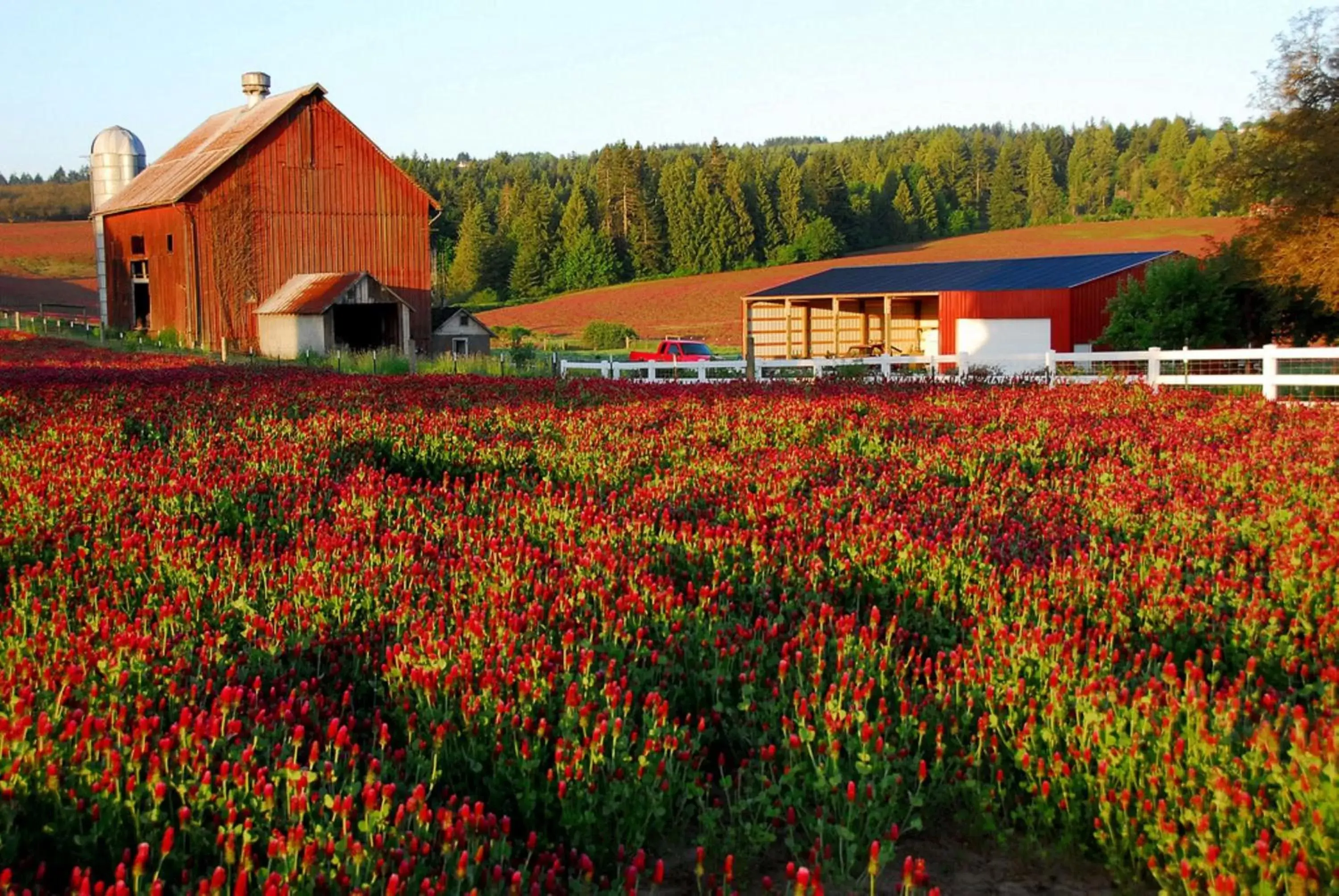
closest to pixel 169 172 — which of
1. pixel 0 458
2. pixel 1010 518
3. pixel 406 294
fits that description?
pixel 406 294

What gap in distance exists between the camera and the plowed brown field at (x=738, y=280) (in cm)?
8700

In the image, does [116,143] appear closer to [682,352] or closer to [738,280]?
[682,352]

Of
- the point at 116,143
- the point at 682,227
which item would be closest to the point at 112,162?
the point at 116,143

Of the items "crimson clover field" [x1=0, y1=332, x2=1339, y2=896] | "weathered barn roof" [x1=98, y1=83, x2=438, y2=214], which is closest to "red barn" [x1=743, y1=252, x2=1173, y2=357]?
"weathered barn roof" [x1=98, y1=83, x2=438, y2=214]

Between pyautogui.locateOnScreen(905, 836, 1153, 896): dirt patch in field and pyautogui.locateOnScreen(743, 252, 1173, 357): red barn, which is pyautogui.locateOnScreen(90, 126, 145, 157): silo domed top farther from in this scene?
pyautogui.locateOnScreen(905, 836, 1153, 896): dirt patch in field

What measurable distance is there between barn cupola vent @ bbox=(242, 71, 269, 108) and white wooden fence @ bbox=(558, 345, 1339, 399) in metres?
21.5

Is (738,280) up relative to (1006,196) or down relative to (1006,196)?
down

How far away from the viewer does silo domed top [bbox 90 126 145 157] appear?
5719 cm

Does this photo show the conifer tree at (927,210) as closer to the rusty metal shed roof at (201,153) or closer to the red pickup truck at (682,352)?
the rusty metal shed roof at (201,153)

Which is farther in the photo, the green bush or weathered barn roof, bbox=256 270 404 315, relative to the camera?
the green bush

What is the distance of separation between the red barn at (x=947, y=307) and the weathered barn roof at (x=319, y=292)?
1226cm

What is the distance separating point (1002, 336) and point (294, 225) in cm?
2332

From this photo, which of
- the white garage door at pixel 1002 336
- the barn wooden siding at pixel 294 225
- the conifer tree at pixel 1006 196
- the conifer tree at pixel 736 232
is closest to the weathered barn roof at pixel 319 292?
the barn wooden siding at pixel 294 225

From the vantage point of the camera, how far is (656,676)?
486 cm
